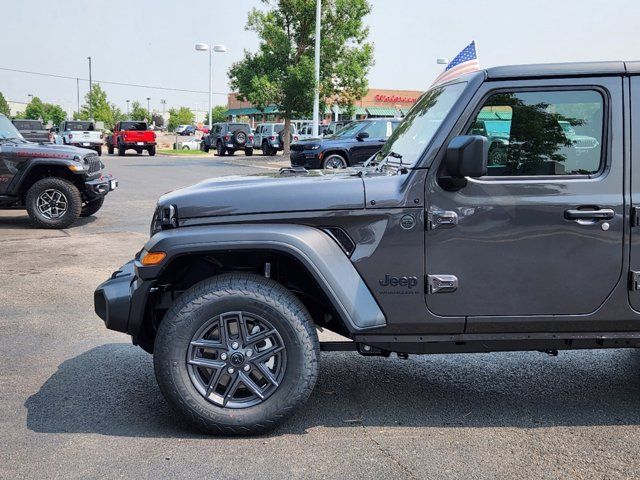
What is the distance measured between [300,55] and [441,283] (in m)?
29.1

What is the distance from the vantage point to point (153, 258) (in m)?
3.66

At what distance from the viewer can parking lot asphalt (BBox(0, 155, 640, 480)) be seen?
3.36 metres

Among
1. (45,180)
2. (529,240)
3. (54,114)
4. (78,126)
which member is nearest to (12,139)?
(45,180)

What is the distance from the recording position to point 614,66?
12.3 ft

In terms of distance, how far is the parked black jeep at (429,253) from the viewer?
3.62 metres

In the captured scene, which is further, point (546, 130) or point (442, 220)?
point (546, 130)

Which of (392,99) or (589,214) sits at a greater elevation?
(392,99)

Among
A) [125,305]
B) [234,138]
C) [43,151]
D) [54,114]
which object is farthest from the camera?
[54,114]

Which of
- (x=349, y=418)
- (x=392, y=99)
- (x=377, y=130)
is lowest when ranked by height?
(x=349, y=418)

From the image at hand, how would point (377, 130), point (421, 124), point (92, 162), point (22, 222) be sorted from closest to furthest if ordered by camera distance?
point (421, 124)
point (92, 162)
point (22, 222)
point (377, 130)

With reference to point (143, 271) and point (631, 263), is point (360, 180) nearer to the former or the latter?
point (143, 271)

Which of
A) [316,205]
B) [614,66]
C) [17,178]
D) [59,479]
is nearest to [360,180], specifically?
[316,205]

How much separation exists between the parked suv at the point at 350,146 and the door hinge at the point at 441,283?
51.6 ft

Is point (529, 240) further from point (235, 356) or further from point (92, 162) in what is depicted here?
point (92, 162)
